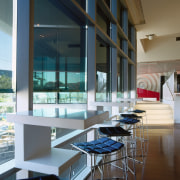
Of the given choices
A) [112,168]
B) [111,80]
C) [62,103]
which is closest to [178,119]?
[111,80]

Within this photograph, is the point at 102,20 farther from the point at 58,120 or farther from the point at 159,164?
the point at 58,120

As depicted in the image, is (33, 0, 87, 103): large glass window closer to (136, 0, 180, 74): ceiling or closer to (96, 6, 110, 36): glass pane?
(96, 6, 110, 36): glass pane

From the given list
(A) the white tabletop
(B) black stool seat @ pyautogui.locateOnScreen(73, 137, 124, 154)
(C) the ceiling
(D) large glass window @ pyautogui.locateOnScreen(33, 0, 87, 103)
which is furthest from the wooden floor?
(C) the ceiling

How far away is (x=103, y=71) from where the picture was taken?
311cm

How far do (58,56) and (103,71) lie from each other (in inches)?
54.3

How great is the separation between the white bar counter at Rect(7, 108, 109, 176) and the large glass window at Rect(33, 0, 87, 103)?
14.8 inches

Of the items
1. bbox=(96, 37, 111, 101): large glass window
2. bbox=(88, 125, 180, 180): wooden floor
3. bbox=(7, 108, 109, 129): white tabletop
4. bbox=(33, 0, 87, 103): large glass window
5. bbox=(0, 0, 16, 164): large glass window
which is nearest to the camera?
bbox=(7, 108, 109, 129): white tabletop

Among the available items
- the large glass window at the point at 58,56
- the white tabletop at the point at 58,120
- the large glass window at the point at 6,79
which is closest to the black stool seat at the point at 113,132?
the large glass window at the point at 58,56

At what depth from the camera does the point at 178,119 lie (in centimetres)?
603

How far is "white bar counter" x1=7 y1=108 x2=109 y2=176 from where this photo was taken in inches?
37.2

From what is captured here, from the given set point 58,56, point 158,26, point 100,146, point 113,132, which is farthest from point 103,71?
point 158,26

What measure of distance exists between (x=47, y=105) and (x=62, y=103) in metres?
0.29

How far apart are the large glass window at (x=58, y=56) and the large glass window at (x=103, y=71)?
422 millimetres

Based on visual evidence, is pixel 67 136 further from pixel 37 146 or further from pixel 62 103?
pixel 37 146
